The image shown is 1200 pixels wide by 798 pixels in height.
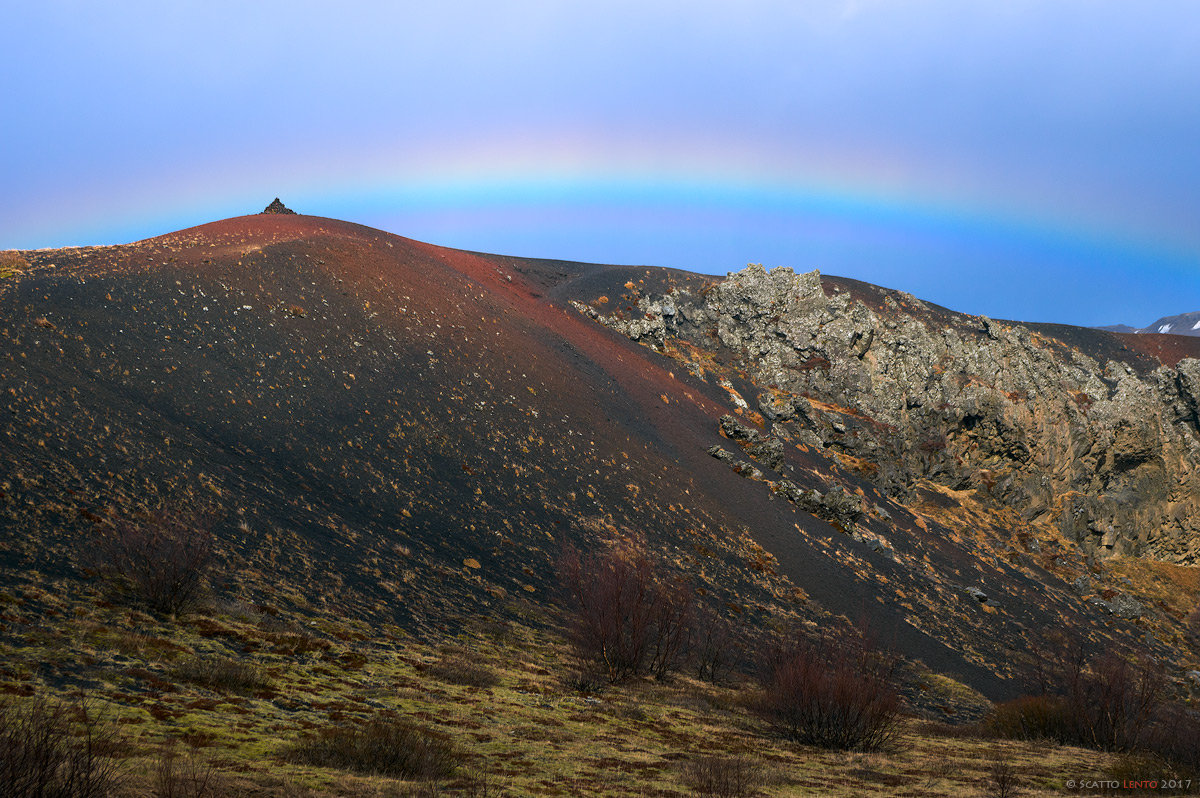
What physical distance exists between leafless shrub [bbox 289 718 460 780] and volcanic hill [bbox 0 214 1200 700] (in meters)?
5.12

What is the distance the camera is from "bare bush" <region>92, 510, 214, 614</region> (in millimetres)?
17938

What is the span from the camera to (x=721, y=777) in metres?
13.2

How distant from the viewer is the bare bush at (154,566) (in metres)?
17.9

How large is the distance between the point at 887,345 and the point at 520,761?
236 feet

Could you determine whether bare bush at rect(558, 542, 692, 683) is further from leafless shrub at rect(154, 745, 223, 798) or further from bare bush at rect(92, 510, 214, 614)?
leafless shrub at rect(154, 745, 223, 798)

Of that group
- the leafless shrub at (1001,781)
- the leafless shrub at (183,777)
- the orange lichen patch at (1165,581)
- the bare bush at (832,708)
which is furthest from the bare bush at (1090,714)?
the orange lichen patch at (1165,581)

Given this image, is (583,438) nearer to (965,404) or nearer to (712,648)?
(712,648)

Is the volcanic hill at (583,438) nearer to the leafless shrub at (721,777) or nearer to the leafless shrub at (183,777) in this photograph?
the leafless shrub at (183,777)

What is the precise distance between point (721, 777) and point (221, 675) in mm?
10395

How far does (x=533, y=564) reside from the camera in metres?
33.4

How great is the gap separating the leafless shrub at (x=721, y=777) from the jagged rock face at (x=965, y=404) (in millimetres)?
53363

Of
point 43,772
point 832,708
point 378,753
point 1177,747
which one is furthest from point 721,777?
point 1177,747

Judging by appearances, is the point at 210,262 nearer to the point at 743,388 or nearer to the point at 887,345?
the point at 743,388

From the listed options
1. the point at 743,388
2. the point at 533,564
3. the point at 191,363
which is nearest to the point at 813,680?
the point at 533,564
